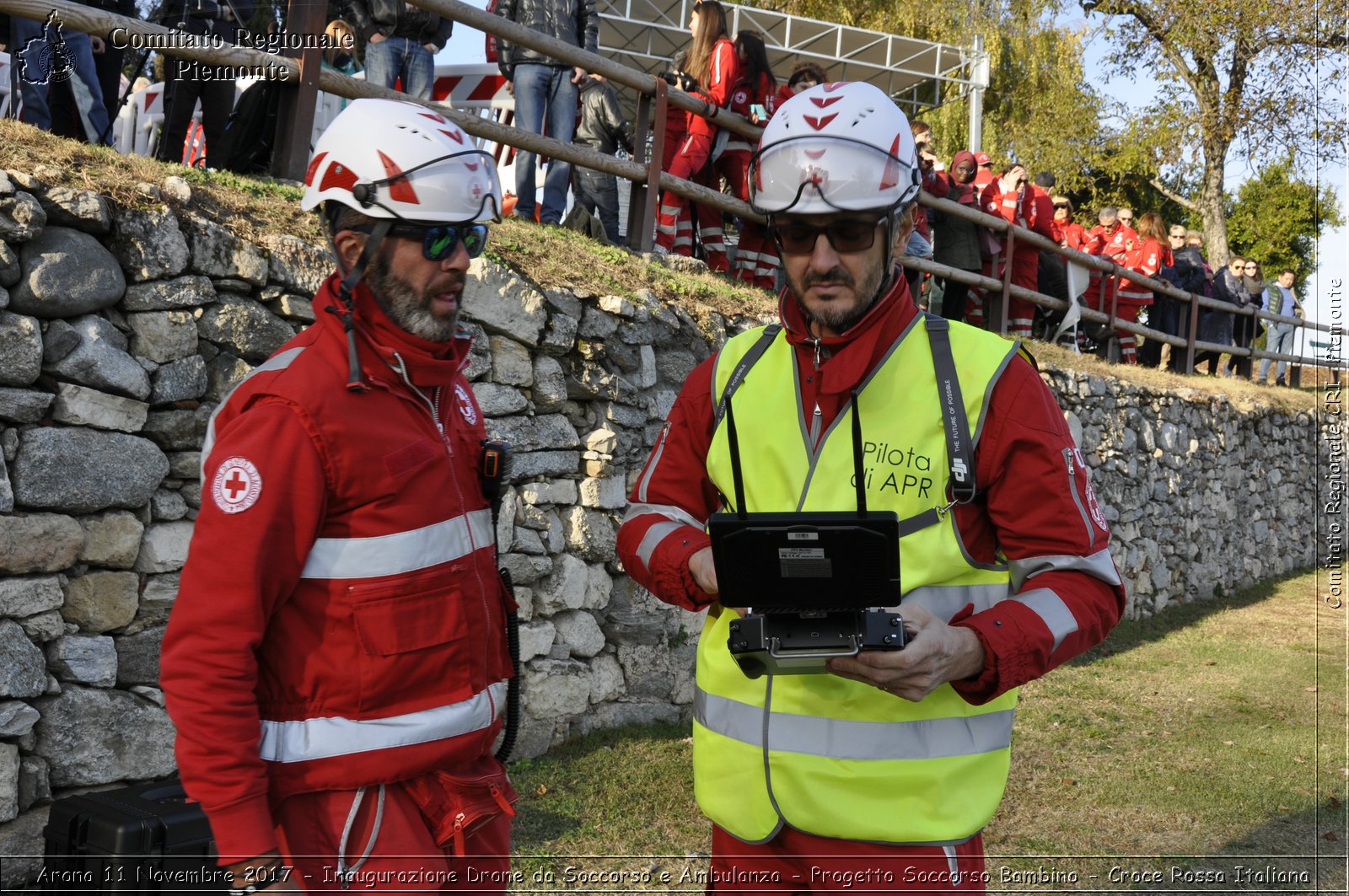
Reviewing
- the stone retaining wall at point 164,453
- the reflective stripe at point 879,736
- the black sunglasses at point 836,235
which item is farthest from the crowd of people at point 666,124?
the stone retaining wall at point 164,453

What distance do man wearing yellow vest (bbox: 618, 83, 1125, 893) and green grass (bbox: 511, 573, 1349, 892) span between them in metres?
2.37

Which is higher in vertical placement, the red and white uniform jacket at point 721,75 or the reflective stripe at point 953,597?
the red and white uniform jacket at point 721,75

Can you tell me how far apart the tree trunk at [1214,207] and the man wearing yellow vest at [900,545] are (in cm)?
1952

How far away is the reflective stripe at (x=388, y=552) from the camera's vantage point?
2146mm

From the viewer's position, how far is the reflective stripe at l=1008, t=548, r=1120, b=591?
2180mm

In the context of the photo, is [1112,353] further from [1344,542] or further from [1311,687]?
[1344,542]

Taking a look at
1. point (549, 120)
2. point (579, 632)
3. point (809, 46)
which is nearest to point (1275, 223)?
point (809, 46)

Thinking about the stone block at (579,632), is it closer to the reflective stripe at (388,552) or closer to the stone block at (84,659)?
the stone block at (84,659)

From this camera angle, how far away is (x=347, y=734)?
2135 millimetres

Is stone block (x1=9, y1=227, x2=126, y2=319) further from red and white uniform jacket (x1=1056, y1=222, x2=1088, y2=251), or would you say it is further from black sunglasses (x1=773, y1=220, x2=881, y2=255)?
red and white uniform jacket (x1=1056, y1=222, x2=1088, y2=251)

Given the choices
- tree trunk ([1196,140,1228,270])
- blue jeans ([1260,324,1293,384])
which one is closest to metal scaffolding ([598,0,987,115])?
tree trunk ([1196,140,1228,270])

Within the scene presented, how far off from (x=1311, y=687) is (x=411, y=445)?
878cm

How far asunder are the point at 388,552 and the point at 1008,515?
1176 mm

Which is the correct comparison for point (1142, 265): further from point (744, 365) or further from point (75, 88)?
point (744, 365)
